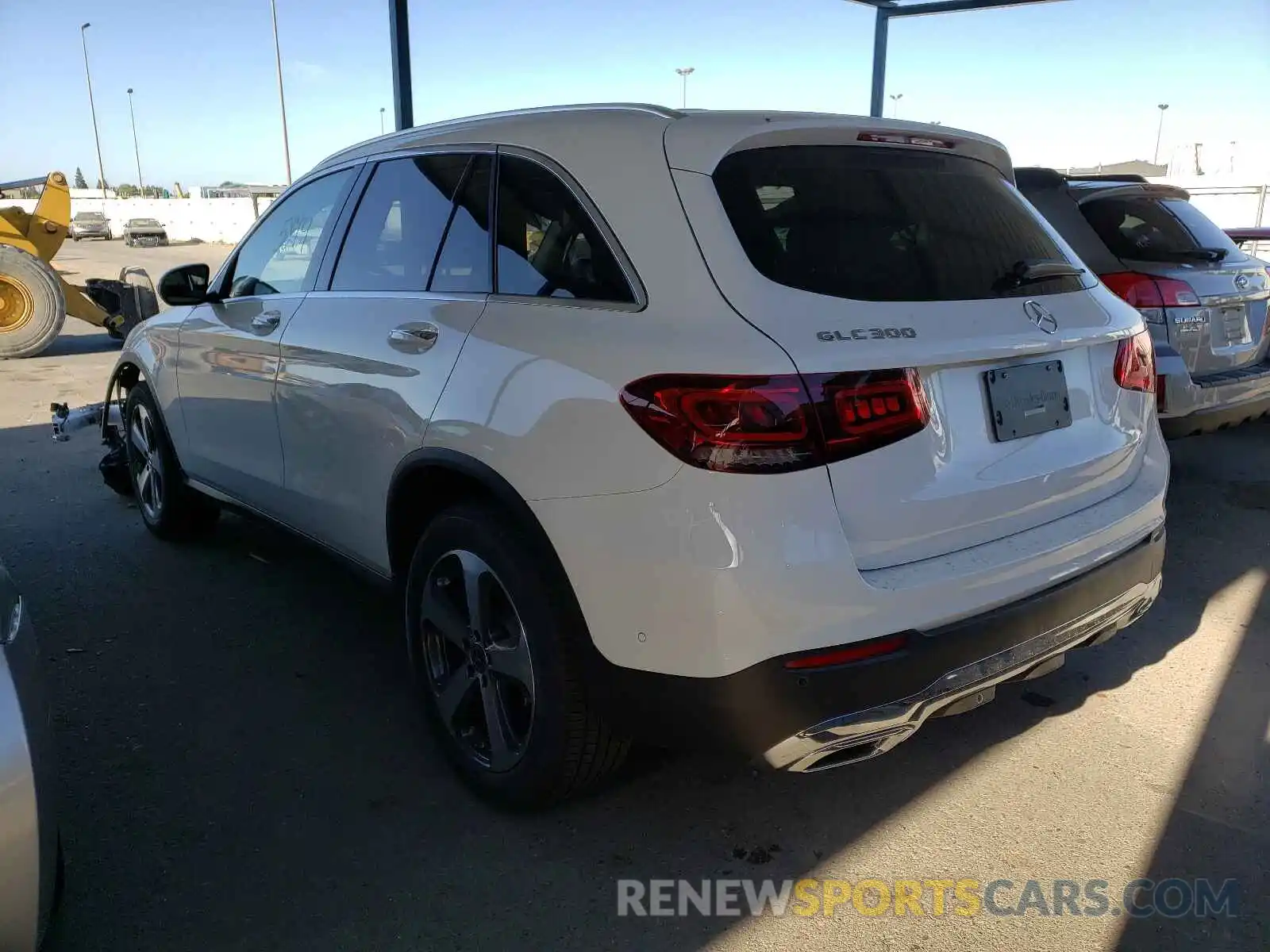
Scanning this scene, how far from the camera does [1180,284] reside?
193 inches

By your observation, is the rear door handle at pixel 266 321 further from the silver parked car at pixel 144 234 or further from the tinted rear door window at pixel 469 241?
the silver parked car at pixel 144 234

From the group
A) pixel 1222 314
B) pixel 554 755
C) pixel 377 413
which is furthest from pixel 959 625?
pixel 1222 314

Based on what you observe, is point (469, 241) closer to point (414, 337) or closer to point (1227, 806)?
point (414, 337)

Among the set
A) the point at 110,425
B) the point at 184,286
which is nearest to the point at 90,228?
the point at 110,425

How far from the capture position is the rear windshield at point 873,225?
2.20m

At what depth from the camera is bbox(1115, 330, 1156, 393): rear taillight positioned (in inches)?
104

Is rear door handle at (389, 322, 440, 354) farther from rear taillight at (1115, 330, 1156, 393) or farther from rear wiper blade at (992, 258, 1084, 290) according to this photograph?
rear taillight at (1115, 330, 1156, 393)

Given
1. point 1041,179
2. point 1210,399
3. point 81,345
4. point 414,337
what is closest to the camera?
point 414,337

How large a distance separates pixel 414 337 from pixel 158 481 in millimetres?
2749

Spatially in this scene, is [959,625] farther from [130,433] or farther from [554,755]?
[130,433]

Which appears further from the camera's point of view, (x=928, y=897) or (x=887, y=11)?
(x=887, y=11)

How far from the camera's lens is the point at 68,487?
600 centimetres

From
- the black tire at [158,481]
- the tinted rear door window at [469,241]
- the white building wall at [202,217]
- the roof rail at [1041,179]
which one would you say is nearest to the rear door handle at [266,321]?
the tinted rear door window at [469,241]

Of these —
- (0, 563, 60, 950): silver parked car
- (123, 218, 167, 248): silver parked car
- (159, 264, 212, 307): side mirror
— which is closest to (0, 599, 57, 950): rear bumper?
(0, 563, 60, 950): silver parked car
